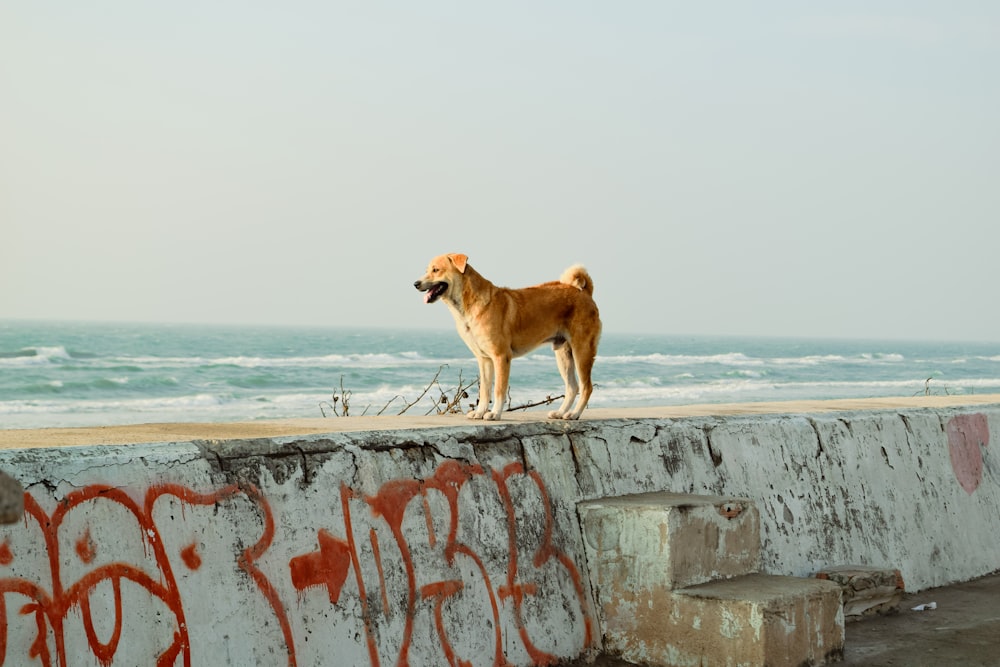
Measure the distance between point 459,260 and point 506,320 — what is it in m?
0.46

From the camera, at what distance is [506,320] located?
6816 millimetres

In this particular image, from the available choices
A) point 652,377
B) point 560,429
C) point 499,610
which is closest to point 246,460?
point 499,610

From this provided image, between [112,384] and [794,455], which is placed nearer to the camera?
[794,455]

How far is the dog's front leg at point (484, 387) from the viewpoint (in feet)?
22.1

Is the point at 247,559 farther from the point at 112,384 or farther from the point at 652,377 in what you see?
the point at 652,377

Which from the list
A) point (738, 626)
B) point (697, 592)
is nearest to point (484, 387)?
point (697, 592)

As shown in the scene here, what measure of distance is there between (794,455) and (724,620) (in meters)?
2.13

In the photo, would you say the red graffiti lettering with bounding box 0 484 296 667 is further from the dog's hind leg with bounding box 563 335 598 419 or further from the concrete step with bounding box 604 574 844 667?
the dog's hind leg with bounding box 563 335 598 419

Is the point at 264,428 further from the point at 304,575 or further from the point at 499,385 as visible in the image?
the point at 499,385

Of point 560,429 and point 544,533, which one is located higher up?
point 560,429

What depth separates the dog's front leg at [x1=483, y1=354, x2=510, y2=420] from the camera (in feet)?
21.5

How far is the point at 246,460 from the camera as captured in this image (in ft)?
16.0

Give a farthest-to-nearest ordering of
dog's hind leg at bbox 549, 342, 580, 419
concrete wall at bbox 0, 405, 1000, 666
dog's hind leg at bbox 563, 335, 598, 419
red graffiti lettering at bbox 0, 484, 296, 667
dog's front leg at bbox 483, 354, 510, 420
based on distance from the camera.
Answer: dog's hind leg at bbox 549, 342, 580, 419 → dog's hind leg at bbox 563, 335, 598, 419 → dog's front leg at bbox 483, 354, 510, 420 → concrete wall at bbox 0, 405, 1000, 666 → red graffiti lettering at bbox 0, 484, 296, 667

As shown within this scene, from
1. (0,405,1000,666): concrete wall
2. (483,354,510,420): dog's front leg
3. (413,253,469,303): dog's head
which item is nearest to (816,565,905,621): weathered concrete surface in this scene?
(0,405,1000,666): concrete wall
